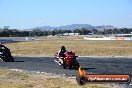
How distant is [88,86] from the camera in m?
15.1

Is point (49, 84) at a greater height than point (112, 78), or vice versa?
point (112, 78)

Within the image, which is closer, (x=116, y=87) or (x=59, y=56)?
(x=116, y=87)

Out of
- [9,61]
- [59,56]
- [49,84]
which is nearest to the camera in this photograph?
[49,84]

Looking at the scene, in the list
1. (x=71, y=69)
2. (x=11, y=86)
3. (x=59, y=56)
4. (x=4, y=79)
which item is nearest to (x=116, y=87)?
(x=11, y=86)

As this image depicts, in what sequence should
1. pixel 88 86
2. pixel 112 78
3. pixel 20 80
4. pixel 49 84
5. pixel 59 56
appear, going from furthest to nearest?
pixel 59 56 → pixel 20 80 → pixel 49 84 → pixel 88 86 → pixel 112 78

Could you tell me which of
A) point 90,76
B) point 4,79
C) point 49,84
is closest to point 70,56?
point 4,79

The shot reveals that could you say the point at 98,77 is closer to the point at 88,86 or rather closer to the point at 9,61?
the point at 88,86

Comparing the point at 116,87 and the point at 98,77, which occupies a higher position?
the point at 98,77

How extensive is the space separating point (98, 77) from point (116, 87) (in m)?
4.89

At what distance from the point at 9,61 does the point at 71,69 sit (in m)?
9.62

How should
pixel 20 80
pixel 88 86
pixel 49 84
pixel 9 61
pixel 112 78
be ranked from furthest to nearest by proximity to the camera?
1. pixel 9 61
2. pixel 20 80
3. pixel 49 84
4. pixel 88 86
5. pixel 112 78

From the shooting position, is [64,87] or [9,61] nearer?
[64,87]

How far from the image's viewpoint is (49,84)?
1633cm

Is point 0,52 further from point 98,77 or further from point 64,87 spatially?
point 98,77
